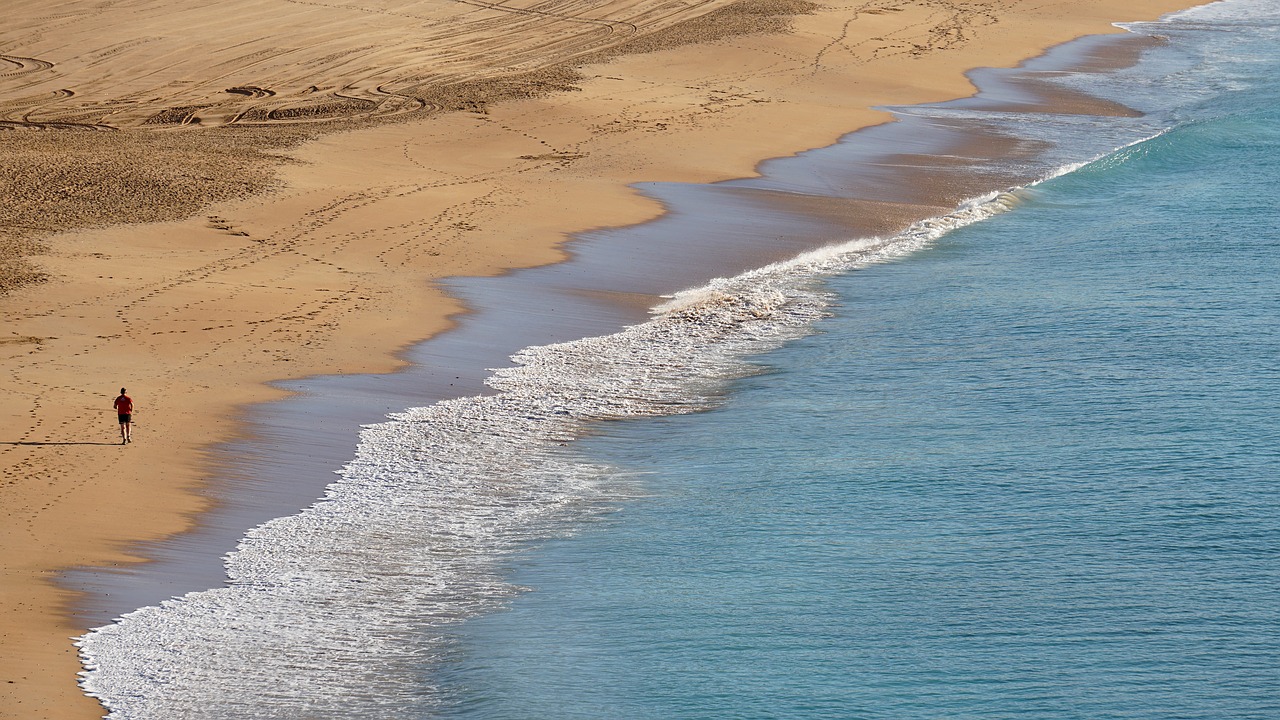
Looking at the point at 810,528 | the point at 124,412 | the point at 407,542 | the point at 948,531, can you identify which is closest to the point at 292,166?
the point at 124,412

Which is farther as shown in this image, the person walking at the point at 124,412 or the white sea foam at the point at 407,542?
the person walking at the point at 124,412

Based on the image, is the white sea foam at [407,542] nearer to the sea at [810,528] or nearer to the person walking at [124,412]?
the sea at [810,528]

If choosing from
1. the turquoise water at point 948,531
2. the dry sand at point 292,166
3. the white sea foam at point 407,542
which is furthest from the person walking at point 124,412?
the turquoise water at point 948,531

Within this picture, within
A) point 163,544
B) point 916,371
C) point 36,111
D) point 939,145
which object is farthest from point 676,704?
point 36,111

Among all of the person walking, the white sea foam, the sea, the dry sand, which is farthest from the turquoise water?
the person walking

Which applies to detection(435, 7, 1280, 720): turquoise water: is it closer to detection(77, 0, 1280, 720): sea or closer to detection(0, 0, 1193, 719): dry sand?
detection(77, 0, 1280, 720): sea

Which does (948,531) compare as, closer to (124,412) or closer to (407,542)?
(407,542)
